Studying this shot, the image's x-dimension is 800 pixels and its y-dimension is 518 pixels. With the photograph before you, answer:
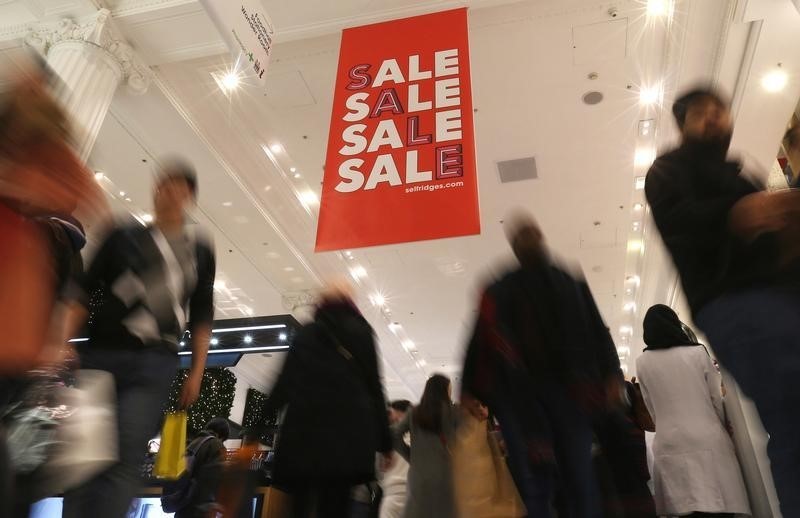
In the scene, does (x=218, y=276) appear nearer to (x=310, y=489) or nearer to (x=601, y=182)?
(x=601, y=182)

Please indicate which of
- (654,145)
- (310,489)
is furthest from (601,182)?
(310,489)

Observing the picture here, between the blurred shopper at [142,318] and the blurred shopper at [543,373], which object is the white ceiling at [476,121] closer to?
the blurred shopper at [543,373]

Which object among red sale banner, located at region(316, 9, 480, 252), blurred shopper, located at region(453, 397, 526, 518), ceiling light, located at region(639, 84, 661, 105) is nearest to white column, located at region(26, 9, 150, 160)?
red sale banner, located at region(316, 9, 480, 252)

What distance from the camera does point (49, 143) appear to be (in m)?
1.13

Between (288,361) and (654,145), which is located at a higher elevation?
(654,145)

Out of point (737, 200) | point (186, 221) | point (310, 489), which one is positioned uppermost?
point (186, 221)

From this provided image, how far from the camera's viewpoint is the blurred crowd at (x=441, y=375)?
1094 millimetres

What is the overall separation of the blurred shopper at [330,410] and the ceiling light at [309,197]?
22.2 ft

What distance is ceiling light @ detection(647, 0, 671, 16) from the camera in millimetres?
5547

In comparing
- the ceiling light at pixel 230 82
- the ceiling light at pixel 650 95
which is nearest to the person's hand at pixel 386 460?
the ceiling light at pixel 230 82

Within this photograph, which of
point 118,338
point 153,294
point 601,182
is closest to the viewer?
point 118,338

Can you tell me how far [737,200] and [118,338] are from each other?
1.90 meters

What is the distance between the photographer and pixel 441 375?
2873 mm

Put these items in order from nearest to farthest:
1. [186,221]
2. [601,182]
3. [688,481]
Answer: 1. [186,221]
2. [688,481]
3. [601,182]
